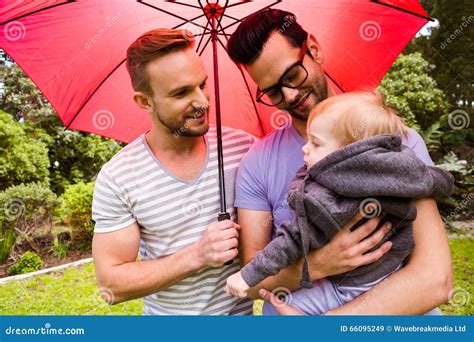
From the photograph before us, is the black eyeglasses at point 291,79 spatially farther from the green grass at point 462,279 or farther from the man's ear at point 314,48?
the green grass at point 462,279

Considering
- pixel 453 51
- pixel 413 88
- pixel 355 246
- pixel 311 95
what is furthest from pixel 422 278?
pixel 413 88

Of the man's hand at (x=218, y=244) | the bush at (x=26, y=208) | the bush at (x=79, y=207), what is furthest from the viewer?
the bush at (x=79, y=207)

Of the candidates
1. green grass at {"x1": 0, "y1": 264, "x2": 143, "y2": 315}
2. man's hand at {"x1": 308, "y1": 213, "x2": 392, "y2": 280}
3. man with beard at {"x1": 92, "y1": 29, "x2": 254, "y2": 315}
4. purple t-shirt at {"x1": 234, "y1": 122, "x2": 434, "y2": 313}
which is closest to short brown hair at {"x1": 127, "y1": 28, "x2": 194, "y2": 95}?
man with beard at {"x1": 92, "y1": 29, "x2": 254, "y2": 315}

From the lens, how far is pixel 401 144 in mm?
1426

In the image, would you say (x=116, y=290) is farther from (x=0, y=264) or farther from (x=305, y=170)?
(x=0, y=264)

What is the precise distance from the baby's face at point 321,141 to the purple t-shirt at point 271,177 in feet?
0.52

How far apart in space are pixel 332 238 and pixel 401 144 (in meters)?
0.35

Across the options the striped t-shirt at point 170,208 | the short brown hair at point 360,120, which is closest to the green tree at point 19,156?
the striped t-shirt at point 170,208

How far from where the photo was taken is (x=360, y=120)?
144 centimetres

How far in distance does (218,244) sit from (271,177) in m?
0.29

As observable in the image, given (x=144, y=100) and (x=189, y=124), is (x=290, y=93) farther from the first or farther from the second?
(x=144, y=100)

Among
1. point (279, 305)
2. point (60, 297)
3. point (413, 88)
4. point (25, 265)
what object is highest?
point (413, 88)

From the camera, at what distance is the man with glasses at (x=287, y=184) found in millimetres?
1428

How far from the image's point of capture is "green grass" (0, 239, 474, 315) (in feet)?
12.7
